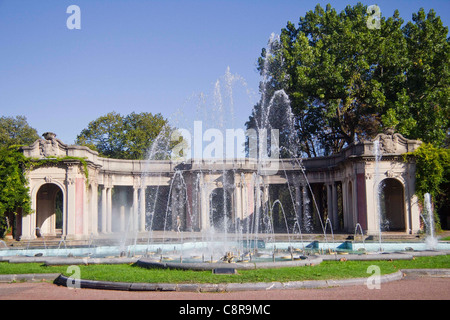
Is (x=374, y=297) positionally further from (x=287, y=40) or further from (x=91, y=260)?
(x=287, y=40)

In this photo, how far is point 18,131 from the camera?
174 feet

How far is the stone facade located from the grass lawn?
10.8 meters

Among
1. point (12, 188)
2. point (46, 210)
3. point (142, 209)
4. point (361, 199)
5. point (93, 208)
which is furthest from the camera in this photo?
point (142, 209)

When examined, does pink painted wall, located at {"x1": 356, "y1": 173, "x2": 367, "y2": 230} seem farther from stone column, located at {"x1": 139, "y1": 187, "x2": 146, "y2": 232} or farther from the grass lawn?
stone column, located at {"x1": 139, "y1": 187, "x2": 146, "y2": 232}

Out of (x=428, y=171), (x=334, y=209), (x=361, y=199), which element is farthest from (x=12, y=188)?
(x=428, y=171)

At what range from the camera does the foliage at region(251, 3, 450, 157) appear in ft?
114

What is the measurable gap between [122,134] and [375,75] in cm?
2933

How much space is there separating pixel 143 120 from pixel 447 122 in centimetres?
3268

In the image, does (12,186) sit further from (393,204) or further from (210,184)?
(393,204)

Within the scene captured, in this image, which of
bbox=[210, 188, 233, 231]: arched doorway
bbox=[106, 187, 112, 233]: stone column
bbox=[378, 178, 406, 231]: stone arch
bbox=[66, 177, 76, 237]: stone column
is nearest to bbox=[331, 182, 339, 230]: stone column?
bbox=[378, 178, 406, 231]: stone arch

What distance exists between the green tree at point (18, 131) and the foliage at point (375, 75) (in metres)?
30.8

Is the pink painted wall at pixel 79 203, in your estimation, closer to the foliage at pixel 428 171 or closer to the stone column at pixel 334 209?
the stone column at pixel 334 209

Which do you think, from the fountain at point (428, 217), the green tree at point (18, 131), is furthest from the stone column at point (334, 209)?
the green tree at point (18, 131)

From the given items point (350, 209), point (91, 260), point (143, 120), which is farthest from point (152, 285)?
point (143, 120)
